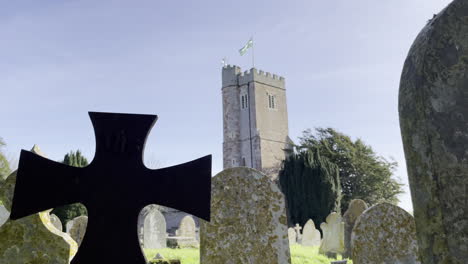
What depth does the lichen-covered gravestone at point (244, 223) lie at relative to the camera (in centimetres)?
389

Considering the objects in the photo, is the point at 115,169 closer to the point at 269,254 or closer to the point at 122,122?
the point at 122,122

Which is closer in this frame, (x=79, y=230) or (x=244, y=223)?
(x=244, y=223)

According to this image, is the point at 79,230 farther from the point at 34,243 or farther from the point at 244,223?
the point at 244,223

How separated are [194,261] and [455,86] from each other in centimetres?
666

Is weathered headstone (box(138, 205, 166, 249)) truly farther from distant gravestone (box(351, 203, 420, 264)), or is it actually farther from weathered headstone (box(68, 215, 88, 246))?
distant gravestone (box(351, 203, 420, 264))

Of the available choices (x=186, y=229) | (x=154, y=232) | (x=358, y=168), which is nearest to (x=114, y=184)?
(x=154, y=232)

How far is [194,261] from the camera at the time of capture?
7.39m

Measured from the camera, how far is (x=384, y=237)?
15.3 ft

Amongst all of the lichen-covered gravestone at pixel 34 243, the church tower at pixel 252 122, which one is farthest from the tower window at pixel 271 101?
the lichen-covered gravestone at pixel 34 243

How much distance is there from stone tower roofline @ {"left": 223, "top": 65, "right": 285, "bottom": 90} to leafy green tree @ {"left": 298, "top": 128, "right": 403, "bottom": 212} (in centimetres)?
974

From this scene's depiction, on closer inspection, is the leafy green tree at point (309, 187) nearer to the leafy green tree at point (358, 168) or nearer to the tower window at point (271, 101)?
the leafy green tree at point (358, 168)

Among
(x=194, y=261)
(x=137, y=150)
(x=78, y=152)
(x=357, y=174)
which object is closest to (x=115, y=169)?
(x=137, y=150)

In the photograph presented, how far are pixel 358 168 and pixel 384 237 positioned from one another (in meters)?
31.3

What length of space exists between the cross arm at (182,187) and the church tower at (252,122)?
120 ft
